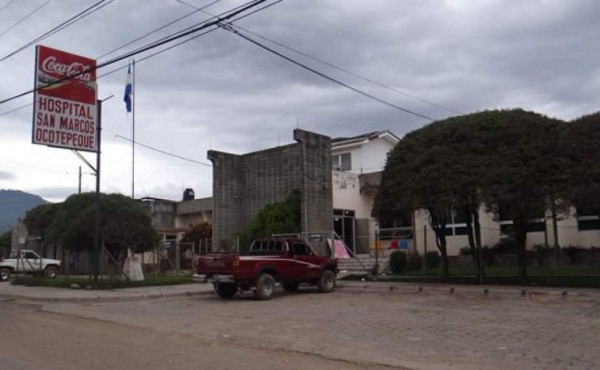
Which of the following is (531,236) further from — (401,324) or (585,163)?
(401,324)

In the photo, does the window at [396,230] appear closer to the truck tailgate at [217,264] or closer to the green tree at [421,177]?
the green tree at [421,177]

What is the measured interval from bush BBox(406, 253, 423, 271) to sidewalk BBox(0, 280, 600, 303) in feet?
17.2

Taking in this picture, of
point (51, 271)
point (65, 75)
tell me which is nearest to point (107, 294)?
point (65, 75)

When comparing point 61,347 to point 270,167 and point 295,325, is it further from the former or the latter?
point 270,167

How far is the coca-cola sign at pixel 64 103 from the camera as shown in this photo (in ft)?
72.0

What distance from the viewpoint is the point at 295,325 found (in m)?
13.4

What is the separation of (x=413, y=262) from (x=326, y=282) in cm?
846

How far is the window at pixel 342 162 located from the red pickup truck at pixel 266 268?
68.6 ft

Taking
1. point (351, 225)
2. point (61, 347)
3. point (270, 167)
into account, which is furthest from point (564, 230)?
point (61, 347)

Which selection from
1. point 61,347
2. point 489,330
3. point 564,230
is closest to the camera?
point 61,347

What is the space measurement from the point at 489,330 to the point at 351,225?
81.0ft

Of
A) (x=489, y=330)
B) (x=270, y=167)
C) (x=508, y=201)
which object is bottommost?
(x=489, y=330)

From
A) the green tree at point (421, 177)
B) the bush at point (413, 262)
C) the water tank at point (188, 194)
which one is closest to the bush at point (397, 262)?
the bush at point (413, 262)

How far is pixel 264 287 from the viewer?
19234 mm
